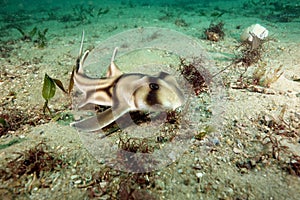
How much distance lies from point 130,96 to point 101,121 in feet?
1.87

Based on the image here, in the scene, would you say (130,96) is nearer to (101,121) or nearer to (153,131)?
(101,121)

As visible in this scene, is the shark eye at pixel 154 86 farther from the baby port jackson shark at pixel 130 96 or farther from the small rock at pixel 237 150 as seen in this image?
the small rock at pixel 237 150

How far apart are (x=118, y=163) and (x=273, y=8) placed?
15350 millimetres

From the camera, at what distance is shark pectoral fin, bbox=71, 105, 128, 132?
3.46 metres

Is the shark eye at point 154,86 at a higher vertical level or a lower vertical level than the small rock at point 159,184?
higher

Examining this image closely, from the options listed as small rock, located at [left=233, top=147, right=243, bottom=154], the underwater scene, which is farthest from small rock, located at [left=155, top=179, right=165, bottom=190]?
small rock, located at [left=233, top=147, right=243, bottom=154]

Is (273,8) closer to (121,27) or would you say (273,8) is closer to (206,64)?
(121,27)

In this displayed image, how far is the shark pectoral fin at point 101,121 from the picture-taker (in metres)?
3.46

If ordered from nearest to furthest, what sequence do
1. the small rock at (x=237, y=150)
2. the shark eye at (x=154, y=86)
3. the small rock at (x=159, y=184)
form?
the small rock at (x=159, y=184), the shark eye at (x=154, y=86), the small rock at (x=237, y=150)

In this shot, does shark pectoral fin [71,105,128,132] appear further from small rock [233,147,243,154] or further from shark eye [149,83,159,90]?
small rock [233,147,243,154]

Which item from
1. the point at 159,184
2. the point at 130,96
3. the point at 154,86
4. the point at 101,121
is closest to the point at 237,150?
the point at 159,184

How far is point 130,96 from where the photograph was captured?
3.55 metres

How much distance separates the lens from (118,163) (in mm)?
3291

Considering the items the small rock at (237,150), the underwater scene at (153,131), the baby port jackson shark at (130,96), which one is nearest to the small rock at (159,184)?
the underwater scene at (153,131)
